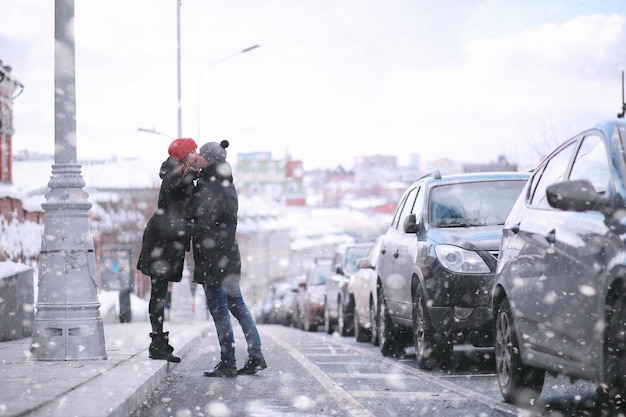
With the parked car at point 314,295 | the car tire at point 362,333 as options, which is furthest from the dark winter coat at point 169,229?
the parked car at point 314,295

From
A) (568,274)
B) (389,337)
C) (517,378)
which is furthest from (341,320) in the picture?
(568,274)

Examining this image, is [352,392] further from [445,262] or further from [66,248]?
[66,248]

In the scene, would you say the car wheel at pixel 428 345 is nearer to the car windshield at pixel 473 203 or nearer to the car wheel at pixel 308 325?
the car windshield at pixel 473 203

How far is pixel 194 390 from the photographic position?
865 centimetres

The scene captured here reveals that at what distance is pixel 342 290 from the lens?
19453 millimetres

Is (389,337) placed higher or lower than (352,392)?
lower

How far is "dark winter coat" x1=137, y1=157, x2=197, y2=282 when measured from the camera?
9.92m

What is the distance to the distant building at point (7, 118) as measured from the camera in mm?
37656

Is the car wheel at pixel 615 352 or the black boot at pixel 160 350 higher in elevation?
the car wheel at pixel 615 352

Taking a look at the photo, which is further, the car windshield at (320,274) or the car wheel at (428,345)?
the car windshield at (320,274)

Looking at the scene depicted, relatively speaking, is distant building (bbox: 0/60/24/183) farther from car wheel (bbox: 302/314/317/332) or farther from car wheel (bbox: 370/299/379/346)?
car wheel (bbox: 370/299/379/346)

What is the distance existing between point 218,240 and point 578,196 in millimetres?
4290

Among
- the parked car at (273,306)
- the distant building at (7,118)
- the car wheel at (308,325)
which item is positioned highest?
the distant building at (7,118)

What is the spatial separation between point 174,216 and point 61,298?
3.81 ft
